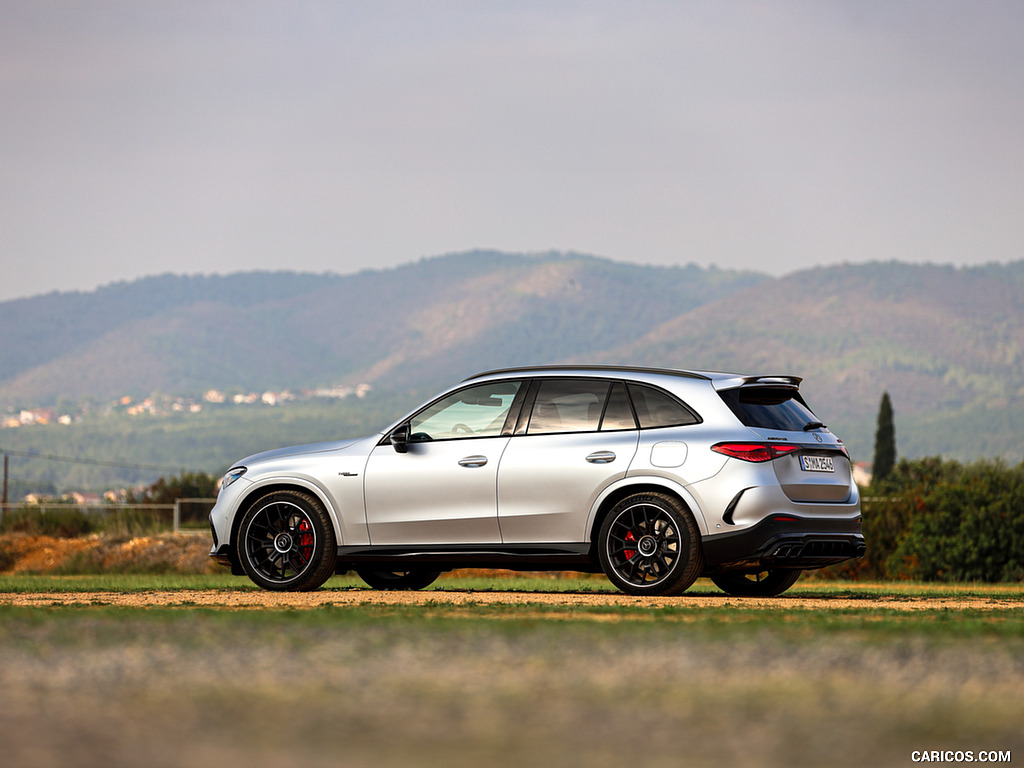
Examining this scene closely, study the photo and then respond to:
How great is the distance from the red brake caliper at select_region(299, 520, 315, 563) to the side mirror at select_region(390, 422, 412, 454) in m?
1.00

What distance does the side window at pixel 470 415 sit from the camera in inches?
462

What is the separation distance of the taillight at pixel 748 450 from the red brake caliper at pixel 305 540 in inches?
138

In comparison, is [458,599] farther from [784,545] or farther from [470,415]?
[784,545]

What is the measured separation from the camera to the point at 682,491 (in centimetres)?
1082

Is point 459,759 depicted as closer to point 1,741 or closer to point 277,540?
point 1,741

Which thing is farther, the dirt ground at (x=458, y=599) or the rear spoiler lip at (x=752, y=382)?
the rear spoiler lip at (x=752, y=382)

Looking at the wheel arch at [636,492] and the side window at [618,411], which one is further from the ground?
the side window at [618,411]

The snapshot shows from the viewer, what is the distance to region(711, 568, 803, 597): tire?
Result: 12.6 m

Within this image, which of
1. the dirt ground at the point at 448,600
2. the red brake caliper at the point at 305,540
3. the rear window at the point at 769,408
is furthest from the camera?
the red brake caliper at the point at 305,540

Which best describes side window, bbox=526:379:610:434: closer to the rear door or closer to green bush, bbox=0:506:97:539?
the rear door

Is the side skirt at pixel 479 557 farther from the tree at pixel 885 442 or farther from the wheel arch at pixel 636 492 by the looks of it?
the tree at pixel 885 442

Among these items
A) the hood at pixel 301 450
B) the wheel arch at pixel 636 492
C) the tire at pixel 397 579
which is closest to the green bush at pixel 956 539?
the tire at pixel 397 579

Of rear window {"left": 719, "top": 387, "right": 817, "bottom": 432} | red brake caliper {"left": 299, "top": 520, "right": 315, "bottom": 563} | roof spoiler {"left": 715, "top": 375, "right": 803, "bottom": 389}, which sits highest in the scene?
roof spoiler {"left": 715, "top": 375, "right": 803, "bottom": 389}

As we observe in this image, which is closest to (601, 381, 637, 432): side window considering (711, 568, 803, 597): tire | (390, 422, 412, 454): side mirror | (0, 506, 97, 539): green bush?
(390, 422, 412, 454): side mirror
